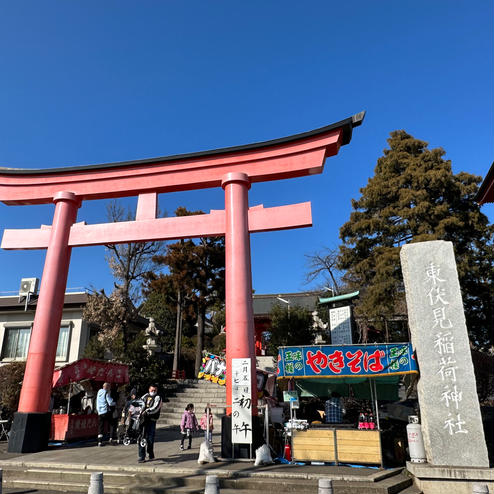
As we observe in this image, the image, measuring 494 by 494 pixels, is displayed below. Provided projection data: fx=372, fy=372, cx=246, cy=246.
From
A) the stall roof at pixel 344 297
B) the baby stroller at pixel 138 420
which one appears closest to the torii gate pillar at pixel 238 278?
the baby stroller at pixel 138 420

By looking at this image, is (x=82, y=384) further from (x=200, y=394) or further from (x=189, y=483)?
(x=189, y=483)

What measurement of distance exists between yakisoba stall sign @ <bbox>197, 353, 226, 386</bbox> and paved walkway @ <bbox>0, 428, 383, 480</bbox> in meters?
8.99

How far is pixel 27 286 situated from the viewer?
2164cm

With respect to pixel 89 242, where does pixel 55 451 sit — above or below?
below

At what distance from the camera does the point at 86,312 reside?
20.4m

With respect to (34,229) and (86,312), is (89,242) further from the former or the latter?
(86,312)

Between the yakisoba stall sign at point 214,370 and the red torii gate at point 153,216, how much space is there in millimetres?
10422

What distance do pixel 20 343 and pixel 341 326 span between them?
17996 mm

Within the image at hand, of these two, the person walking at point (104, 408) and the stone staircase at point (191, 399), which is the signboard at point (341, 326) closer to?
the stone staircase at point (191, 399)

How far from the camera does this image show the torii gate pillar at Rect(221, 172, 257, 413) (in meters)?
8.84

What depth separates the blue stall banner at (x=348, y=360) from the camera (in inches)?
309

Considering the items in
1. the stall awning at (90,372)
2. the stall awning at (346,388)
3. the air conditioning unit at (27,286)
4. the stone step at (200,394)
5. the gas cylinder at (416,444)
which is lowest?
the gas cylinder at (416,444)

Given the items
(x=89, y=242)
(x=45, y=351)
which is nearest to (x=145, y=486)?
(x=45, y=351)

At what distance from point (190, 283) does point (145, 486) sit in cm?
1724
